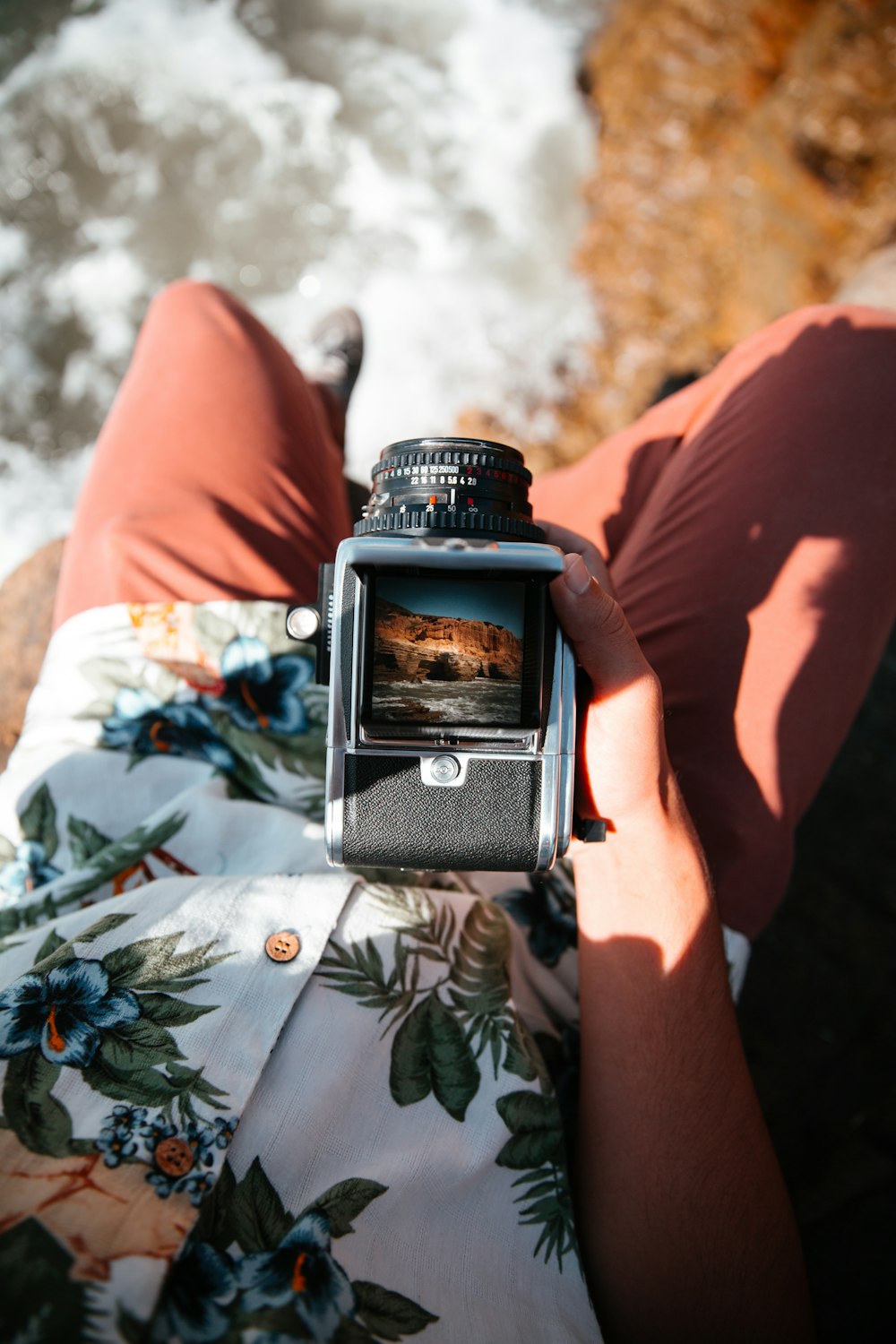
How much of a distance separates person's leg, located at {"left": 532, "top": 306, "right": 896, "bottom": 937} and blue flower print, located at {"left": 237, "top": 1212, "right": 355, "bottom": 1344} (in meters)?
0.67

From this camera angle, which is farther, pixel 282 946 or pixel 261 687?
pixel 261 687

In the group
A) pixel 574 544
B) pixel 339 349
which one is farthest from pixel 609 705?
pixel 339 349

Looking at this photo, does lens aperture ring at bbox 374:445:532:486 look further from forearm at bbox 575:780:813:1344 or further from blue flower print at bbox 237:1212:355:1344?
blue flower print at bbox 237:1212:355:1344

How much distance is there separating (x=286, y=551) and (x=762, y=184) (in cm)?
204

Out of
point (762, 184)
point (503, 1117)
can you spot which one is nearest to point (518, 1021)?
point (503, 1117)

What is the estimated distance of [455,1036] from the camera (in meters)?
0.91

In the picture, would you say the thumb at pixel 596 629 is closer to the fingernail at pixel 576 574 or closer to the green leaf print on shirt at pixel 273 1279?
the fingernail at pixel 576 574

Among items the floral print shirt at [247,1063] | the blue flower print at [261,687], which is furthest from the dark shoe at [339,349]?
the floral print shirt at [247,1063]

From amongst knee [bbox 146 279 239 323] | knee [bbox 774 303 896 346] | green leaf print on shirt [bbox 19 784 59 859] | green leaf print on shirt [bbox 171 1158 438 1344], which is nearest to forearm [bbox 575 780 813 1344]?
green leaf print on shirt [bbox 171 1158 438 1344]

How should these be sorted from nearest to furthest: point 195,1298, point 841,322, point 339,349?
point 195,1298
point 841,322
point 339,349

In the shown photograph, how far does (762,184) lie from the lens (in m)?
2.44

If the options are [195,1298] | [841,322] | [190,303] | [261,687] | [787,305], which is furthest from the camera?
[787,305]

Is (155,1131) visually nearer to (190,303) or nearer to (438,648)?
(438,648)

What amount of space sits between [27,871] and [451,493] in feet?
2.31
